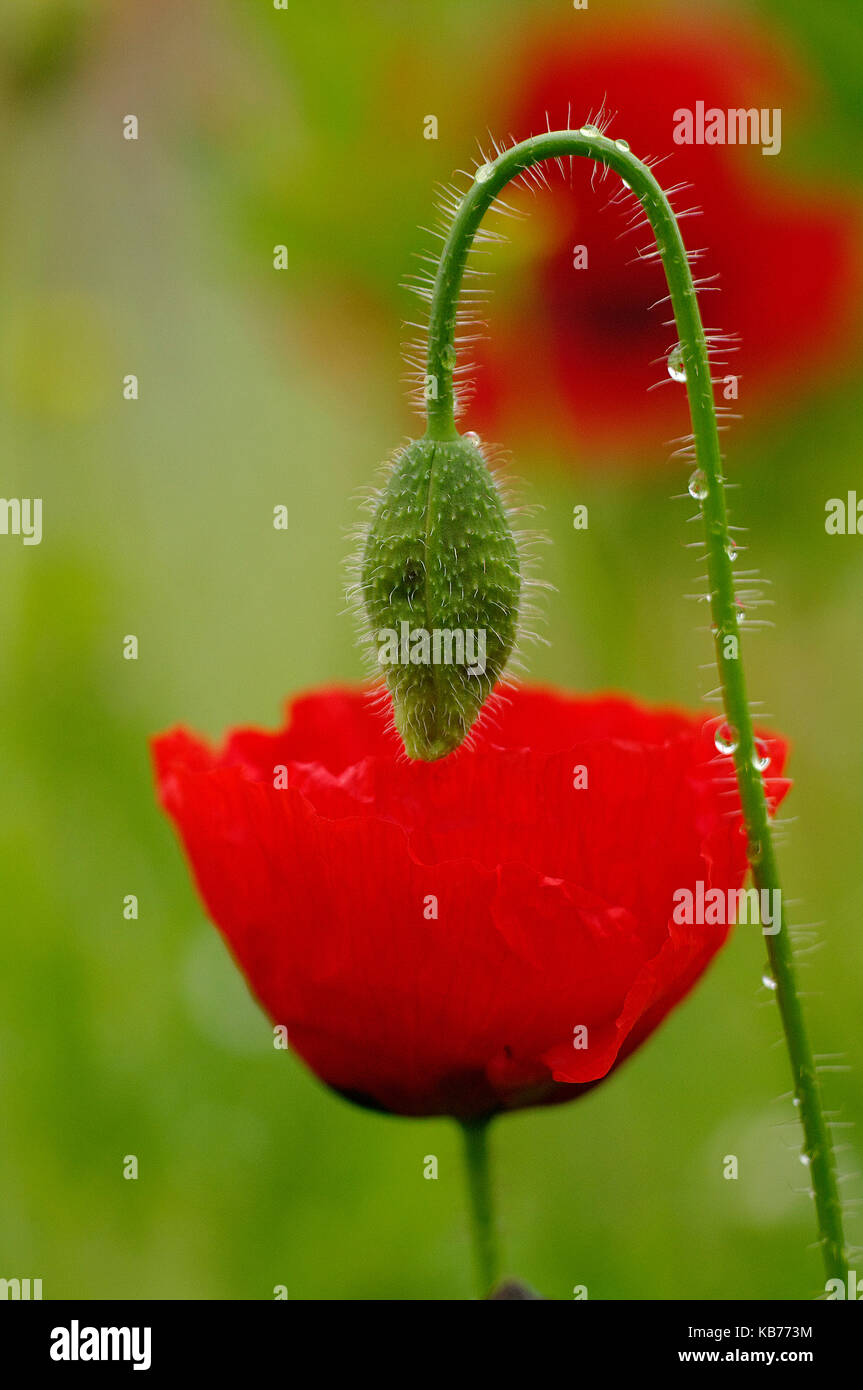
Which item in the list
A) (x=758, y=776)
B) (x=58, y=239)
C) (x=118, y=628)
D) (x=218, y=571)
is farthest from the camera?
(x=218, y=571)

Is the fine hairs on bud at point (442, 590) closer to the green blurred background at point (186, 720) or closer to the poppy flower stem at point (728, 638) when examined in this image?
the poppy flower stem at point (728, 638)

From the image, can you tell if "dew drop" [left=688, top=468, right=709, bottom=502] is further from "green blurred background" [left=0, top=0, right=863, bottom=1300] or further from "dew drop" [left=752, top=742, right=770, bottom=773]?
"green blurred background" [left=0, top=0, right=863, bottom=1300]

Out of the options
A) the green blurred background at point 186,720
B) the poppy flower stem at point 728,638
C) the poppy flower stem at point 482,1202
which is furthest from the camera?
the green blurred background at point 186,720

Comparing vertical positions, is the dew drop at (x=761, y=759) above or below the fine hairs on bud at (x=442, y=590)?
below

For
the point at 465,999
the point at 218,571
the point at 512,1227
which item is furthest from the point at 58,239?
the point at 465,999

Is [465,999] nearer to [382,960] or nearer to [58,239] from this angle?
[382,960]

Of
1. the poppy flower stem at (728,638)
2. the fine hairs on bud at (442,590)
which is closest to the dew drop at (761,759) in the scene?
the poppy flower stem at (728,638)
